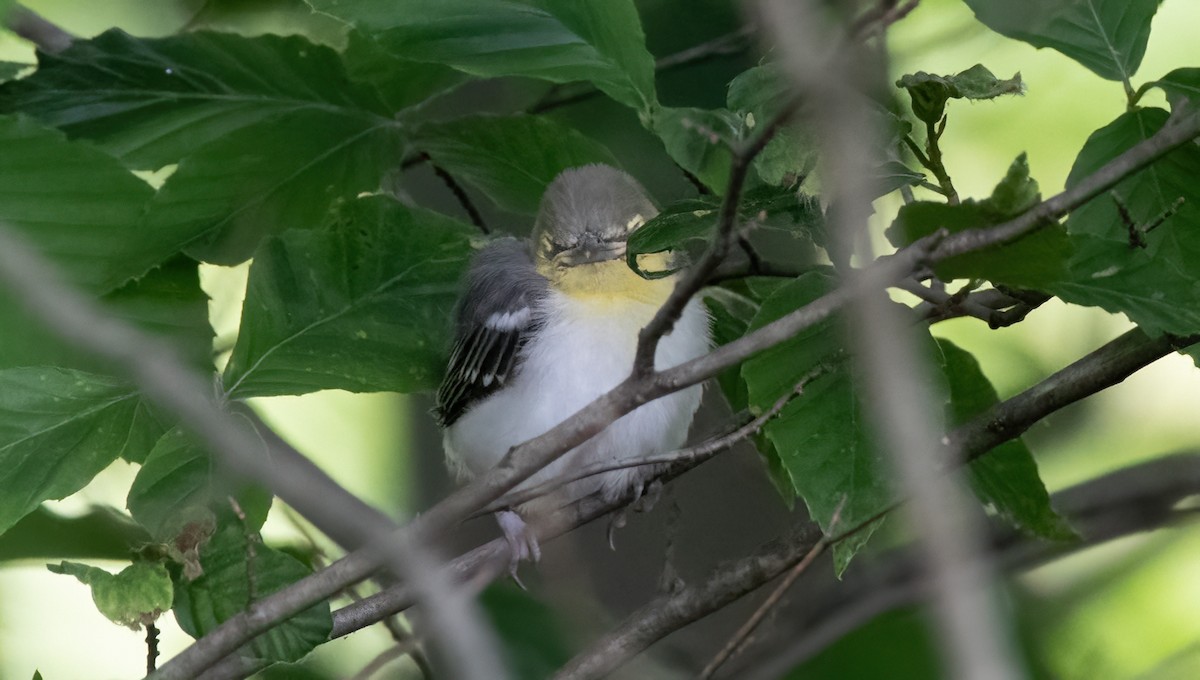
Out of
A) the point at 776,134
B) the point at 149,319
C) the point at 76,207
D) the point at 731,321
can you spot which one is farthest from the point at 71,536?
the point at 776,134

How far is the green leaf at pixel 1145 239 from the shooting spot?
1.10 meters

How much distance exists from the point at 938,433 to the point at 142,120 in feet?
3.60

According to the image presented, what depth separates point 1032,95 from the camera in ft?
7.59

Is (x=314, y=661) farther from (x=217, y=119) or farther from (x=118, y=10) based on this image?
(x=118, y=10)

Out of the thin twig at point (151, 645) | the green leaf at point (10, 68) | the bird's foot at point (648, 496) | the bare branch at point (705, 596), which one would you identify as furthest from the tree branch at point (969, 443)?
the green leaf at point (10, 68)

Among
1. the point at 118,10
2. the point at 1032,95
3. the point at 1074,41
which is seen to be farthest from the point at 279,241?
the point at 1032,95

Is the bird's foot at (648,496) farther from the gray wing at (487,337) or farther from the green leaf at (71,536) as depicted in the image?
the green leaf at (71,536)

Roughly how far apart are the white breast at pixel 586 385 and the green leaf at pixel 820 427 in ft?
2.09

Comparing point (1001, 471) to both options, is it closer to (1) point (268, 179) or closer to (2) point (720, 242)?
(2) point (720, 242)

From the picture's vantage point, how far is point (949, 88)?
1.15 m

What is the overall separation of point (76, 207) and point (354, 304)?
1.12ft

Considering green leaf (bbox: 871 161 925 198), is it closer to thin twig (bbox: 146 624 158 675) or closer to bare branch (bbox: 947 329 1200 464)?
bare branch (bbox: 947 329 1200 464)

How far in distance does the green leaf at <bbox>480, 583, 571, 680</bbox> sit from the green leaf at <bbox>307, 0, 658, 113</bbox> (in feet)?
2.47

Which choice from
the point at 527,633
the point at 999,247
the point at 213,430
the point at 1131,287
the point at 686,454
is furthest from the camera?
the point at 527,633
